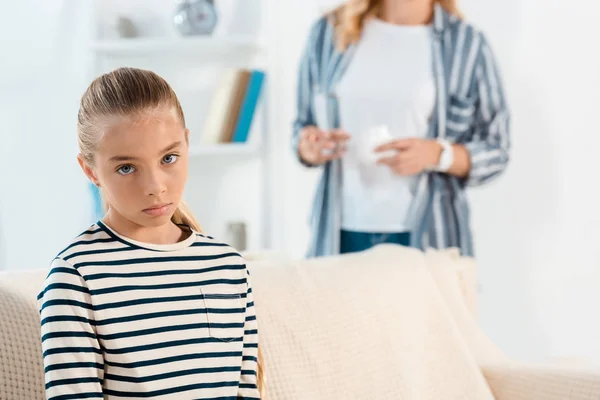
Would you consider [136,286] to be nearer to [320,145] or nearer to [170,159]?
[170,159]

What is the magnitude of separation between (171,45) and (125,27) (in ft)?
0.59

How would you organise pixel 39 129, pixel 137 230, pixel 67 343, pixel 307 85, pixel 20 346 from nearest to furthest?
pixel 67 343 → pixel 137 230 → pixel 20 346 → pixel 307 85 → pixel 39 129

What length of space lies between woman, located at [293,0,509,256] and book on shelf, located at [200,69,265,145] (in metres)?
0.63

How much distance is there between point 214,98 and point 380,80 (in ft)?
2.86

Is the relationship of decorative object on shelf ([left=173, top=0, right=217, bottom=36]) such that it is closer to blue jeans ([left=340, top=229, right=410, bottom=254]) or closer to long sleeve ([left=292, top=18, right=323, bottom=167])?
long sleeve ([left=292, top=18, right=323, bottom=167])

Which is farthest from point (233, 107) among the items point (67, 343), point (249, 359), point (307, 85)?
point (67, 343)

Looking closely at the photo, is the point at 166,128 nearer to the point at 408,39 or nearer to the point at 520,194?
the point at 408,39

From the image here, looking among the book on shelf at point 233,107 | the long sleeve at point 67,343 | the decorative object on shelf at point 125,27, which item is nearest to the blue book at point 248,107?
the book on shelf at point 233,107

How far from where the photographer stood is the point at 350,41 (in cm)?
252

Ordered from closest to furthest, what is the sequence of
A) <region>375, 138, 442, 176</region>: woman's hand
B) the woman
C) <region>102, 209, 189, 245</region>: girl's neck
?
<region>102, 209, 189, 245</region>: girl's neck
<region>375, 138, 442, 176</region>: woman's hand
the woman

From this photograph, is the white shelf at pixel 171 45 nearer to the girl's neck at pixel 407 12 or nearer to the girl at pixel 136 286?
the girl's neck at pixel 407 12

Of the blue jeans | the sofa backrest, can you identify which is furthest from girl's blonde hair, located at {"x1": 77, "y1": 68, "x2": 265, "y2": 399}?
the blue jeans

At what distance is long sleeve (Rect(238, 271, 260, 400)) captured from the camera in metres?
1.19

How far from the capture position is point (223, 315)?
1.17m
